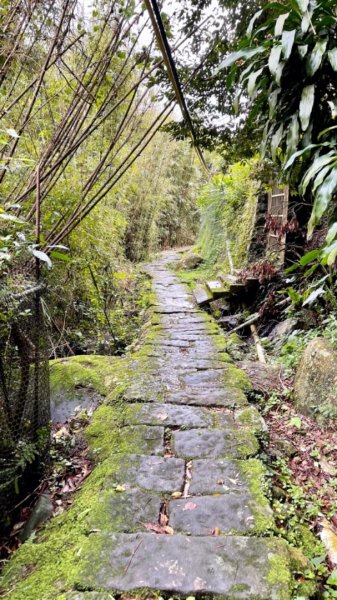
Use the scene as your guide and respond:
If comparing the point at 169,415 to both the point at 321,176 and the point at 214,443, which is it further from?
the point at 321,176

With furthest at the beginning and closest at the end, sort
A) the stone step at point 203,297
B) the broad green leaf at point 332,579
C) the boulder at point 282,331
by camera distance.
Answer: the stone step at point 203,297, the boulder at point 282,331, the broad green leaf at point 332,579

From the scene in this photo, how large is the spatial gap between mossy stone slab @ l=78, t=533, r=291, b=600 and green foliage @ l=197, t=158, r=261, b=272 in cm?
482

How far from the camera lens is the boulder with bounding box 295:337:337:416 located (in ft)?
7.22

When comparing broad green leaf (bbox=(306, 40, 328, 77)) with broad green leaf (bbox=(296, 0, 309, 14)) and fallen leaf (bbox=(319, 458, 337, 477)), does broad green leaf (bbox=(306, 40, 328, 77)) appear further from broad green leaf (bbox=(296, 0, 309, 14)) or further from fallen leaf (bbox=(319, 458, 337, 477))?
fallen leaf (bbox=(319, 458, 337, 477))

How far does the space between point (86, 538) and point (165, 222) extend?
12289 mm

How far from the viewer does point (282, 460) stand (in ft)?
6.36

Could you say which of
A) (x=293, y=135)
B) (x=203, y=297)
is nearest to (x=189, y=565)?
(x=293, y=135)

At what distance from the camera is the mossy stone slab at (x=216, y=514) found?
4.51 feet

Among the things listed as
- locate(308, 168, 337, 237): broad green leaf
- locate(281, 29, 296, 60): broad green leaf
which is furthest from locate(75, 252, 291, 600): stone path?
locate(281, 29, 296, 60): broad green leaf

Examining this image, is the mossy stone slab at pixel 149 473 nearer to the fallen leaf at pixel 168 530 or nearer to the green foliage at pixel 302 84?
the fallen leaf at pixel 168 530

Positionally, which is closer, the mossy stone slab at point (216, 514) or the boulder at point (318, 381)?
the mossy stone slab at point (216, 514)

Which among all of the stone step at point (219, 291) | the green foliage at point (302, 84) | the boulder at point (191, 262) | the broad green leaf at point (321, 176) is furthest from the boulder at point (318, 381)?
the boulder at point (191, 262)

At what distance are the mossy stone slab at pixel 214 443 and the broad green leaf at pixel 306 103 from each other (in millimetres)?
1655

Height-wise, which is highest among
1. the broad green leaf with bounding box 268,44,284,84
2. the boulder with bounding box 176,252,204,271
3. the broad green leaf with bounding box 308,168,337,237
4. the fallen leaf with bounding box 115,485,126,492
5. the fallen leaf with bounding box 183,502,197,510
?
the broad green leaf with bounding box 268,44,284,84
